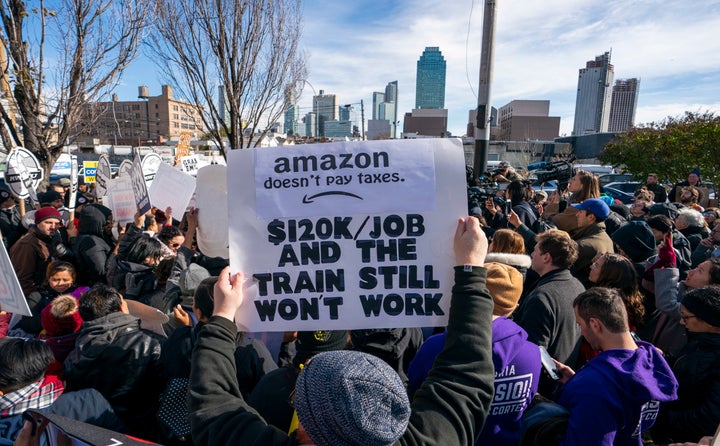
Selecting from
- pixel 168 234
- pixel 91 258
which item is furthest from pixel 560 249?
pixel 91 258

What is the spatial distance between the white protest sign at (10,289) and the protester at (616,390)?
2.76 meters

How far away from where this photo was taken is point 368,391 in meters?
0.98

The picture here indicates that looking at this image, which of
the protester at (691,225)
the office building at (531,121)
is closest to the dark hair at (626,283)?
the protester at (691,225)

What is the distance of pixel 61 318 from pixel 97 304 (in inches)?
15.0

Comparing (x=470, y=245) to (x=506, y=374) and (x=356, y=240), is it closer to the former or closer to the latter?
(x=356, y=240)

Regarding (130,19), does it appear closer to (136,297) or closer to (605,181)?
(136,297)

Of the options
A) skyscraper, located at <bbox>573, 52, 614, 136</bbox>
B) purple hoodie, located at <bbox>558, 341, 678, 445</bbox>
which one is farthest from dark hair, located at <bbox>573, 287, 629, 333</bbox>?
skyscraper, located at <bbox>573, 52, 614, 136</bbox>

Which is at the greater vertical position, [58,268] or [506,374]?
[506,374]

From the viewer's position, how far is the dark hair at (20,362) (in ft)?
6.46

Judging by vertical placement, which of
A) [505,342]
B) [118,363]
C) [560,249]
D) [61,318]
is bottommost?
[118,363]

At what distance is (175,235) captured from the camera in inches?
192

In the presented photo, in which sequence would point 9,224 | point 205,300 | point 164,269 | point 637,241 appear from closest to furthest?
point 205,300 → point 164,269 → point 637,241 → point 9,224

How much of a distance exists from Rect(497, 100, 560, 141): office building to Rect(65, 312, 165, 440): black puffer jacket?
8741cm

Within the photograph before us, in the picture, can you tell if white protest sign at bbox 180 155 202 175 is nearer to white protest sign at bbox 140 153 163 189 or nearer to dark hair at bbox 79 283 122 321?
white protest sign at bbox 140 153 163 189
